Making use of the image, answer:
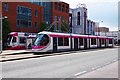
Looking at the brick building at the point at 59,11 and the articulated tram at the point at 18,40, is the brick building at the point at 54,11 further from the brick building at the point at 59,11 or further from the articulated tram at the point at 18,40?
the articulated tram at the point at 18,40

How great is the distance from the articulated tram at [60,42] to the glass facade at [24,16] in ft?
67.8

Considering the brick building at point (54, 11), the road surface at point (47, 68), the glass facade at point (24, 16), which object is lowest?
the road surface at point (47, 68)

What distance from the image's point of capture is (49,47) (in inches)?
1531

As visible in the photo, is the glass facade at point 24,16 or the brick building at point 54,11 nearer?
the glass facade at point 24,16

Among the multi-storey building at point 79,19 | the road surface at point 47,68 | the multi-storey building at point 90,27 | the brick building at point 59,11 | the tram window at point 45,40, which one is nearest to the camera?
the road surface at point 47,68

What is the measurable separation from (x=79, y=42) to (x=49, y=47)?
456 inches

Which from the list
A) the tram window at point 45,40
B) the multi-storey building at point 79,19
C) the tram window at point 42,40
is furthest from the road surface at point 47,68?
the multi-storey building at point 79,19

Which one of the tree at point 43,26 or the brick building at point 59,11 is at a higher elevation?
the brick building at point 59,11

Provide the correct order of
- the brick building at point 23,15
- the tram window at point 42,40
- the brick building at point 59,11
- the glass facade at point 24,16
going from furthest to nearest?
1. the brick building at point 59,11
2. the glass facade at point 24,16
3. the brick building at point 23,15
4. the tram window at point 42,40

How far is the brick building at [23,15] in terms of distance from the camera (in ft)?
217

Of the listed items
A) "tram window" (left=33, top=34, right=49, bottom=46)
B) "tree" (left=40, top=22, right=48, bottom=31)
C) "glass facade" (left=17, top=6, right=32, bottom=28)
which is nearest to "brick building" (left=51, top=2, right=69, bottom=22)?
"tree" (left=40, top=22, right=48, bottom=31)

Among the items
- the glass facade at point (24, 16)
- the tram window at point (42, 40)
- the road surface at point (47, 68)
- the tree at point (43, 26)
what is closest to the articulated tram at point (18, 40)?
the tram window at point (42, 40)

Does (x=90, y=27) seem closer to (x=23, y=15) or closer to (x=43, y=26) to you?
(x=43, y=26)

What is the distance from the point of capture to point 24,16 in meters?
71.1
